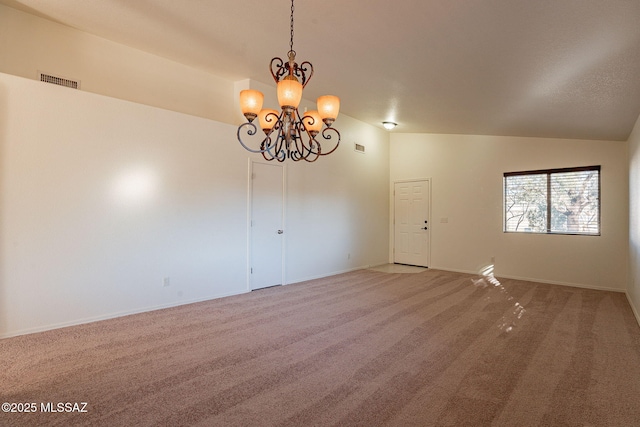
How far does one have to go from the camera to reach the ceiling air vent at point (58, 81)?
3.88 metres

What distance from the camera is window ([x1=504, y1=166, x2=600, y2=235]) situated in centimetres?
579

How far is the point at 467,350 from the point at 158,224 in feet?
12.8

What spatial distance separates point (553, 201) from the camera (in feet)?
20.3

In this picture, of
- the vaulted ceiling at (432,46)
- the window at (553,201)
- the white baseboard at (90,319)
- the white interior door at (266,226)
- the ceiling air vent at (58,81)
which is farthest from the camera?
the window at (553,201)

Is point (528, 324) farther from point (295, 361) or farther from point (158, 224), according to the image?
point (158, 224)

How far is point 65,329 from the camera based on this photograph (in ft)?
11.8

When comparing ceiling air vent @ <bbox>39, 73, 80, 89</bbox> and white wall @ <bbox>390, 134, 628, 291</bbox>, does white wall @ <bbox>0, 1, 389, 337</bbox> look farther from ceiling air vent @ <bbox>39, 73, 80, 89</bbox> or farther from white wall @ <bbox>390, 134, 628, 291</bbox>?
white wall @ <bbox>390, 134, 628, 291</bbox>

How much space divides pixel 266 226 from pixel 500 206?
470cm

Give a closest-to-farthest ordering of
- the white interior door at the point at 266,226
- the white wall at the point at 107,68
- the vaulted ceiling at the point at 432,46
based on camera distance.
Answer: the vaulted ceiling at the point at 432,46 → the white wall at the point at 107,68 → the white interior door at the point at 266,226

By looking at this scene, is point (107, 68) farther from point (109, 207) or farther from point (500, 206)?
point (500, 206)

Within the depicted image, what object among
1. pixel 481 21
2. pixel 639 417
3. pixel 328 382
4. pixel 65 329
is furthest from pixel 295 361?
pixel 481 21

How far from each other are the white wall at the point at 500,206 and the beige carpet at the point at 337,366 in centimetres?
134

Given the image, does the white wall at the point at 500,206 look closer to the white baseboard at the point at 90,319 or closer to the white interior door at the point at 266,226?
the white interior door at the point at 266,226

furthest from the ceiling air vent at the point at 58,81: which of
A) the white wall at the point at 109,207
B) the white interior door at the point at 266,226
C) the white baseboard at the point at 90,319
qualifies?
the white baseboard at the point at 90,319
